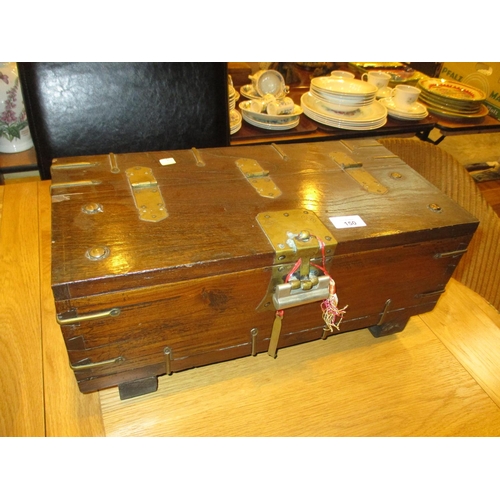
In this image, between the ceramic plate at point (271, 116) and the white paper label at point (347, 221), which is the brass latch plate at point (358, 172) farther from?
the ceramic plate at point (271, 116)

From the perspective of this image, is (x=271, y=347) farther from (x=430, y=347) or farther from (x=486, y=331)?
(x=486, y=331)

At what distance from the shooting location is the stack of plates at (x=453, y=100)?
1707mm

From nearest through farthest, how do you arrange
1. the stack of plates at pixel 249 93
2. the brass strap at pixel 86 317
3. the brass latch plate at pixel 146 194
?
the brass strap at pixel 86 317, the brass latch plate at pixel 146 194, the stack of plates at pixel 249 93

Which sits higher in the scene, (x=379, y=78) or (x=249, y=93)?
(x=379, y=78)

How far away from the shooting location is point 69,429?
77 centimetres

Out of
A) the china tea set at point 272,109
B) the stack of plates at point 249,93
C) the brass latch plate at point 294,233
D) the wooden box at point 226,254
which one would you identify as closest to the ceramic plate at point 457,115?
the china tea set at point 272,109

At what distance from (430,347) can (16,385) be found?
1011 mm

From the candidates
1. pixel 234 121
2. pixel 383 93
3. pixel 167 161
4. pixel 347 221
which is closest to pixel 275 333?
pixel 347 221

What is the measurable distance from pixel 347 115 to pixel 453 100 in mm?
594

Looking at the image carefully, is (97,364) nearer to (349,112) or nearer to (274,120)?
(274,120)

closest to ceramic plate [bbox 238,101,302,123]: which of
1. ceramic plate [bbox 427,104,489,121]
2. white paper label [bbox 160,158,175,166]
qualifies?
white paper label [bbox 160,158,175,166]

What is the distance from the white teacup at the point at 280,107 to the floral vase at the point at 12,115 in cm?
93

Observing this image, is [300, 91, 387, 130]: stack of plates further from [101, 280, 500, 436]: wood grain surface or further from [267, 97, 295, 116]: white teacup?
[101, 280, 500, 436]: wood grain surface

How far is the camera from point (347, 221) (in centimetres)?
81
